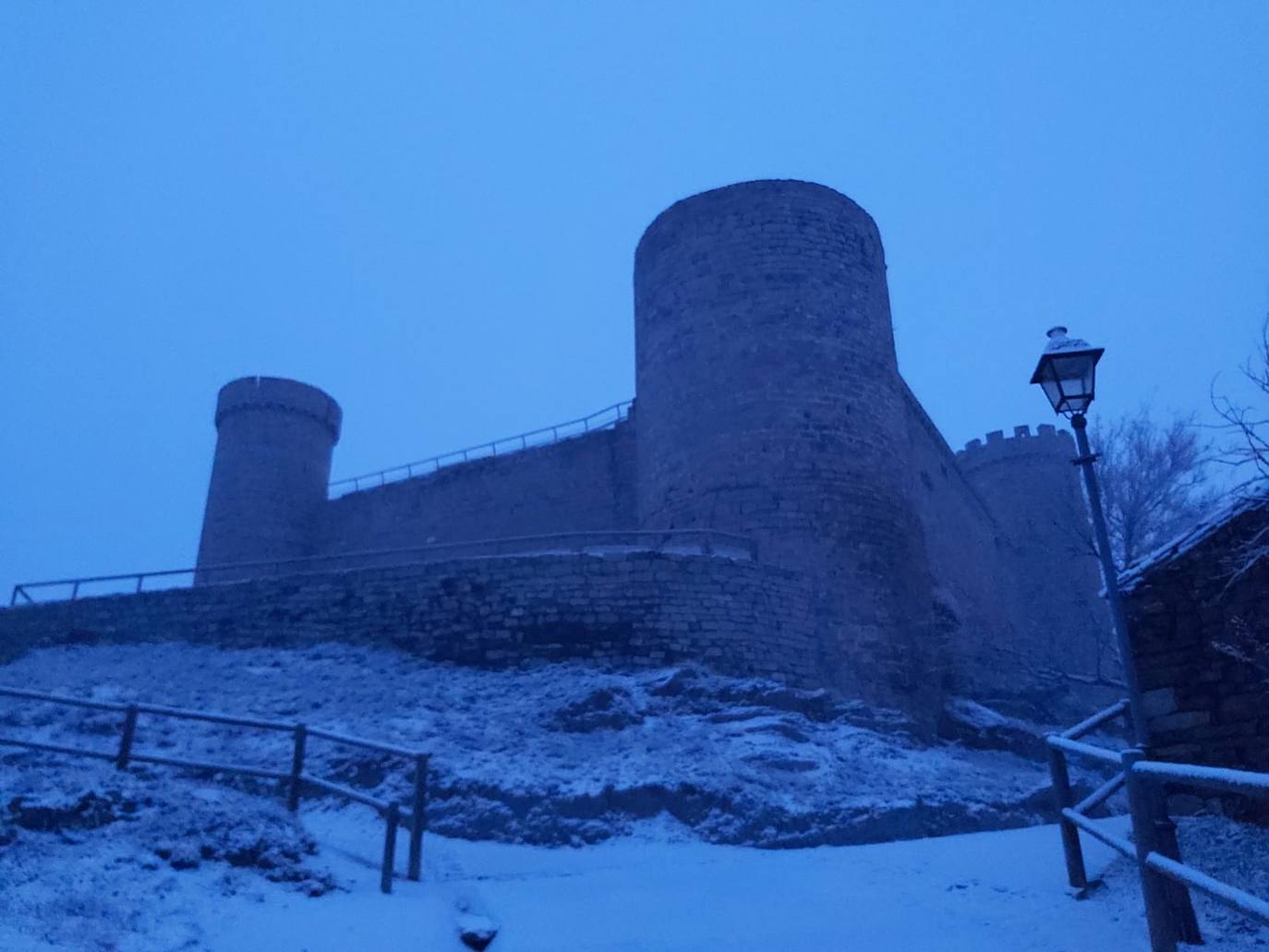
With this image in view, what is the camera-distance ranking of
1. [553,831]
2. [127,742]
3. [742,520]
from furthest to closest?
[742,520] < [553,831] < [127,742]

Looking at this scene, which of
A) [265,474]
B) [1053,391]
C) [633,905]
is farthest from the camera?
[265,474]

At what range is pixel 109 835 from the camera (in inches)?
A: 257

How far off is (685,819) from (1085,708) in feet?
45.3

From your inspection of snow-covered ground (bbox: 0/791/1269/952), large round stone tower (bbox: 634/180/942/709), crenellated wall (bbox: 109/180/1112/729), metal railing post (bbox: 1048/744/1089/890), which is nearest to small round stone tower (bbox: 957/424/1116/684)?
crenellated wall (bbox: 109/180/1112/729)

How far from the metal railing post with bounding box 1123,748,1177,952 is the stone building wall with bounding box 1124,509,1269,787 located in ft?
9.34

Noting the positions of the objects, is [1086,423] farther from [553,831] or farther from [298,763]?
[553,831]

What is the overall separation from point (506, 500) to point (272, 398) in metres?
9.66

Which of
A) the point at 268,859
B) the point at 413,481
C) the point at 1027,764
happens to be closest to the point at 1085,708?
the point at 1027,764

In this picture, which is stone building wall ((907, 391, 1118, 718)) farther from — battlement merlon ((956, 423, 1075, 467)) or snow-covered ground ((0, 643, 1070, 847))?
snow-covered ground ((0, 643, 1070, 847))

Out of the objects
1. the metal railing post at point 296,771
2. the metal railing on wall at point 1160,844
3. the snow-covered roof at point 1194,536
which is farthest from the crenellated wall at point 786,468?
the metal railing on wall at point 1160,844

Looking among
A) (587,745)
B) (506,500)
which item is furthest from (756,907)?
(506,500)

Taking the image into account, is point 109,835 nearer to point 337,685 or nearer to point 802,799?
point 802,799

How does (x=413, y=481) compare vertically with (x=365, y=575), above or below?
above

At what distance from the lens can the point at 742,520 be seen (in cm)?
1641
